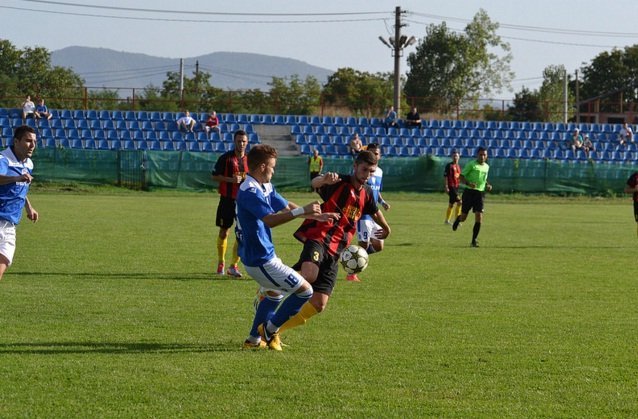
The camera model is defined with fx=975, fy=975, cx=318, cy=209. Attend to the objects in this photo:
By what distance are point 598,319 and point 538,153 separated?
38.1m

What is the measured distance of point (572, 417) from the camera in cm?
605

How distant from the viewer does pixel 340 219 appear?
8336 millimetres

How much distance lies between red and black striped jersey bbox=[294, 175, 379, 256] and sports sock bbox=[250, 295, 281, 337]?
1.85ft

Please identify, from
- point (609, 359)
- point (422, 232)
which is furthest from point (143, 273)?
point (422, 232)

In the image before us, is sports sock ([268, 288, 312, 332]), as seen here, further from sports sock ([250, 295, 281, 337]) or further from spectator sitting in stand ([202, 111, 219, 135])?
spectator sitting in stand ([202, 111, 219, 135])

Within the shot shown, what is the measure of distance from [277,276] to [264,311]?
60 cm

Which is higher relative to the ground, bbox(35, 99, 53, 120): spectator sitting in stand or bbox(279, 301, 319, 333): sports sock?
bbox(35, 99, 53, 120): spectator sitting in stand

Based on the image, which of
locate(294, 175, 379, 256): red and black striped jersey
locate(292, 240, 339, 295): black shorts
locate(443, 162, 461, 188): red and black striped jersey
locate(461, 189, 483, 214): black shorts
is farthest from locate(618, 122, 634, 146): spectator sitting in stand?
locate(292, 240, 339, 295): black shorts

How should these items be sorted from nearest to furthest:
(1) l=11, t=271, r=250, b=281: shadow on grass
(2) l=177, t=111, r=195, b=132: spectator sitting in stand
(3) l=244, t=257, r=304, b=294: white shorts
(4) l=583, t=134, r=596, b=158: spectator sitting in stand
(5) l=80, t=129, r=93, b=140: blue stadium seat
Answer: (3) l=244, t=257, r=304, b=294: white shorts
(1) l=11, t=271, r=250, b=281: shadow on grass
(5) l=80, t=129, r=93, b=140: blue stadium seat
(2) l=177, t=111, r=195, b=132: spectator sitting in stand
(4) l=583, t=134, r=596, b=158: spectator sitting in stand

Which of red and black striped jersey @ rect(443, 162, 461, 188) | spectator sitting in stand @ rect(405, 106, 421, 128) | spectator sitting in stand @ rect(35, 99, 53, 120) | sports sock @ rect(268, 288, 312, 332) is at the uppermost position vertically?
spectator sitting in stand @ rect(405, 106, 421, 128)

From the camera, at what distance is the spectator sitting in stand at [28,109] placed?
137ft

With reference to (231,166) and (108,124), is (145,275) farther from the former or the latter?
(108,124)

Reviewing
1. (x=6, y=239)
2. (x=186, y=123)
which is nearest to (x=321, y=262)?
(x=6, y=239)

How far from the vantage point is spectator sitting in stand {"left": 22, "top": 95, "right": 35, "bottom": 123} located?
41.7 m
